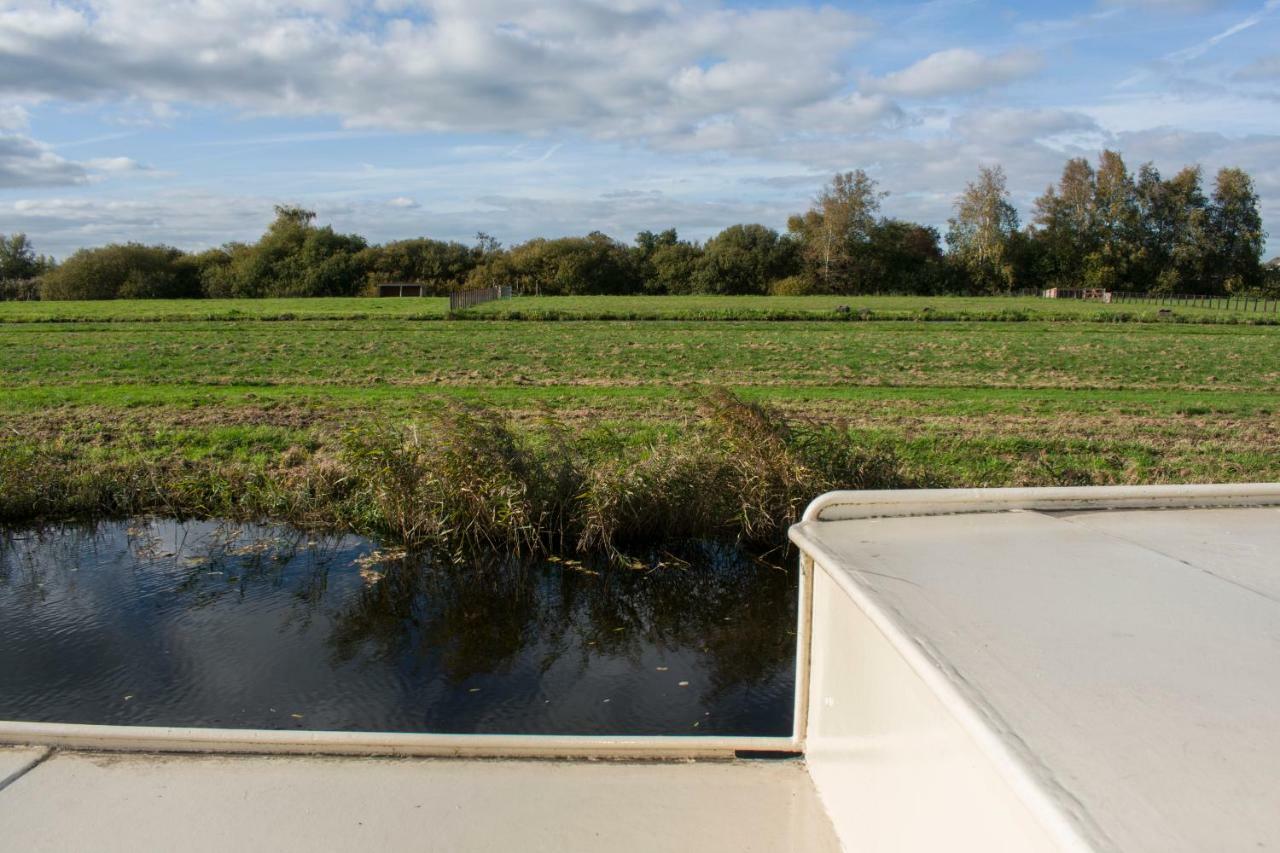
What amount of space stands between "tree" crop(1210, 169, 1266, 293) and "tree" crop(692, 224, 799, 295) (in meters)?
38.0

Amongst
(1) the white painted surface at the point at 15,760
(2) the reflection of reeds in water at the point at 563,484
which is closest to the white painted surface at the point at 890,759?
(1) the white painted surface at the point at 15,760

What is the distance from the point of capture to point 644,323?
130 ft

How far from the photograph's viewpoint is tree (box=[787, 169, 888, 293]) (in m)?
86.4

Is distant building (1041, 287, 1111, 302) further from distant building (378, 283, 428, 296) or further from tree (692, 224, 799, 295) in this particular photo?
distant building (378, 283, 428, 296)

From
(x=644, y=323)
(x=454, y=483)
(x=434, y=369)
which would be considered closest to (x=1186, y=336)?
(x=644, y=323)

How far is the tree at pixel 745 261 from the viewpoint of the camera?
278ft

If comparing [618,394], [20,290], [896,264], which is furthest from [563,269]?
[618,394]

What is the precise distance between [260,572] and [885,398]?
11.8m

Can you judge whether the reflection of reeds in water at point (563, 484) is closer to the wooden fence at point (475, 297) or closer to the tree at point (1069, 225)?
the wooden fence at point (475, 297)

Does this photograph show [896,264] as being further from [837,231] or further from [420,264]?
[420,264]

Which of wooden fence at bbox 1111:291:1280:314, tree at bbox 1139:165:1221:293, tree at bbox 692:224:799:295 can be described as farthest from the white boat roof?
tree at bbox 1139:165:1221:293

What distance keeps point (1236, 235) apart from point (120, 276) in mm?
96189

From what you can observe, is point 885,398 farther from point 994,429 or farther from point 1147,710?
point 1147,710

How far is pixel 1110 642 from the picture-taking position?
212 centimetres
